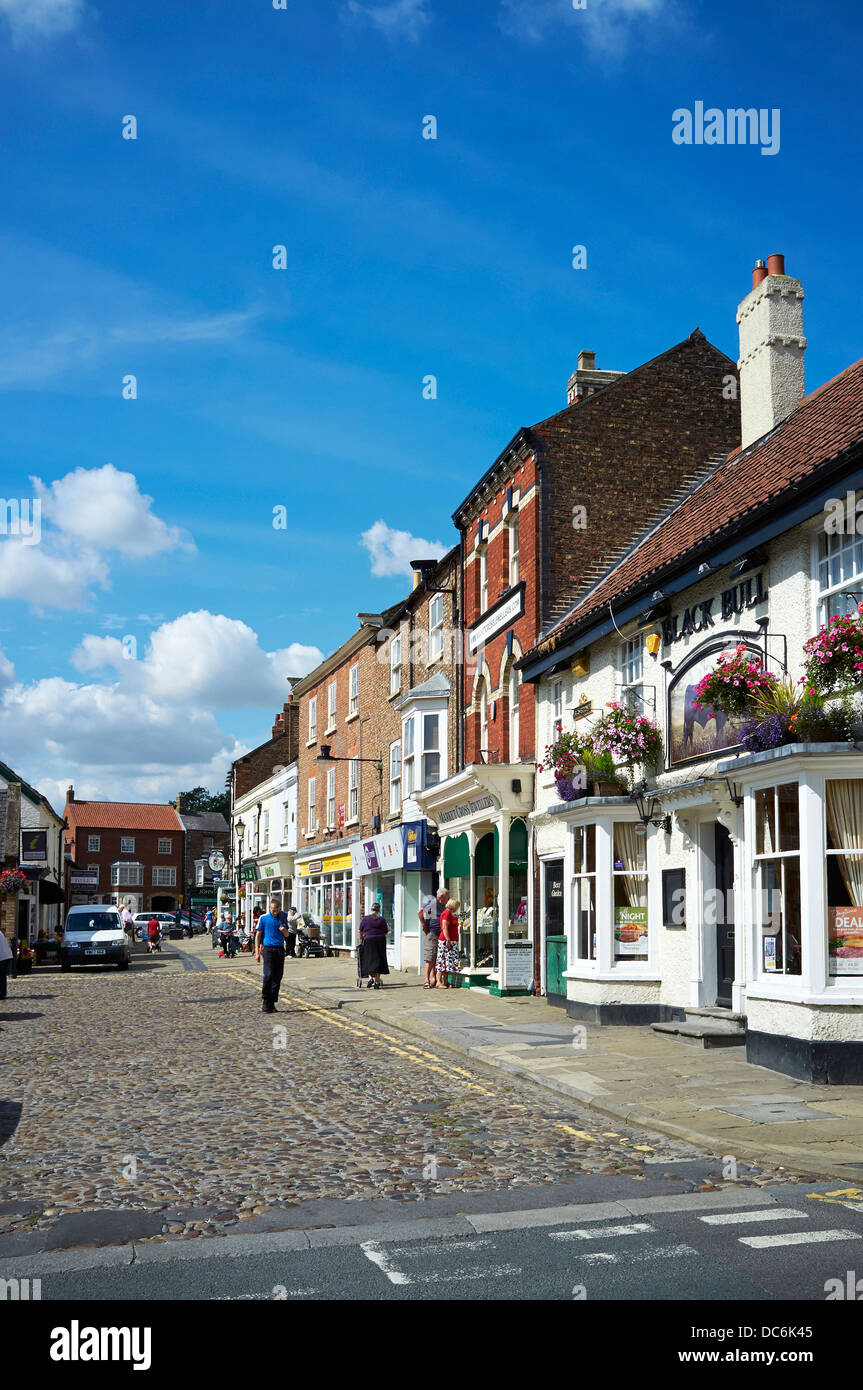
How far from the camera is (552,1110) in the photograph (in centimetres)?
1034

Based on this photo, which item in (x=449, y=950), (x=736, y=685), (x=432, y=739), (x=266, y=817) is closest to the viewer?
(x=736, y=685)

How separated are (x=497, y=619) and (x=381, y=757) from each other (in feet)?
37.7

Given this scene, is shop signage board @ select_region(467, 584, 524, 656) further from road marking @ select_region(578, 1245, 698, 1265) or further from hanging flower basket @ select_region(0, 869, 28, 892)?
road marking @ select_region(578, 1245, 698, 1265)

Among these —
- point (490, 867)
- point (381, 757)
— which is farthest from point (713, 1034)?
point (381, 757)

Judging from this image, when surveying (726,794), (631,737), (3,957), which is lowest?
(3,957)

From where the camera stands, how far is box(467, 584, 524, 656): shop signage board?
23.3m

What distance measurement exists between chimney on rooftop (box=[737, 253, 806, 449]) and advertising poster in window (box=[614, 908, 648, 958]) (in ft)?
25.9

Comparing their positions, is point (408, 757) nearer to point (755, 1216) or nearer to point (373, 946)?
point (373, 946)

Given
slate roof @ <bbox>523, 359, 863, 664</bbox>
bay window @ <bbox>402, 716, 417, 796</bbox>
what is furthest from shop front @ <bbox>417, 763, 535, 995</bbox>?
slate roof @ <bbox>523, 359, 863, 664</bbox>

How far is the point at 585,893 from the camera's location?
18.0m

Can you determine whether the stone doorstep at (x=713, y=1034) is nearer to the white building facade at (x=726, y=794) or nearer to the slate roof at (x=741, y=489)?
the white building facade at (x=726, y=794)
